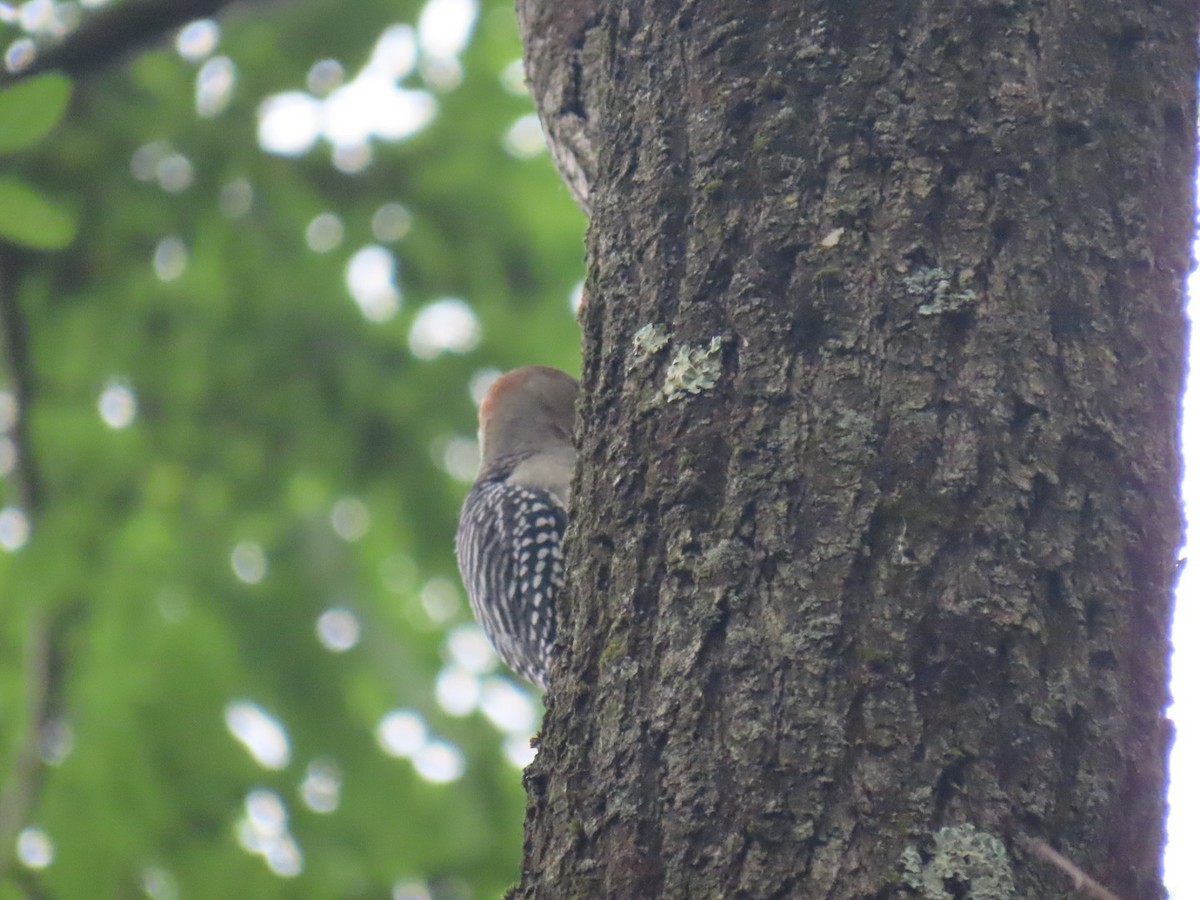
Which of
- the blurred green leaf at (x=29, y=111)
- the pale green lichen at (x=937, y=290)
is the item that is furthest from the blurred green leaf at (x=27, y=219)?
the pale green lichen at (x=937, y=290)

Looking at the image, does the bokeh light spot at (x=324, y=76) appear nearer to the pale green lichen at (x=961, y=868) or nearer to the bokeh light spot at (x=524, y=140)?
the bokeh light spot at (x=524, y=140)

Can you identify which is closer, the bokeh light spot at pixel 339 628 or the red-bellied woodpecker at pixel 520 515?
the red-bellied woodpecker at pixel 520 515

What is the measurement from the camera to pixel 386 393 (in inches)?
259

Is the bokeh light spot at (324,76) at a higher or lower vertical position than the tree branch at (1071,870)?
higher


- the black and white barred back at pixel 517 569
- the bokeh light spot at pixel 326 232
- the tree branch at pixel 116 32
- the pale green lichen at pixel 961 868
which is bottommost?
the pale green lichen at pixel 961 868

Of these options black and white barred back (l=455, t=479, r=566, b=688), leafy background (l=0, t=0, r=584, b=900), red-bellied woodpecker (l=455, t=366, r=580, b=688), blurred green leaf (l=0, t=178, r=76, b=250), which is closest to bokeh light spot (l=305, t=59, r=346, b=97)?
leafy background (l=0, t=0, r=584, b=900)

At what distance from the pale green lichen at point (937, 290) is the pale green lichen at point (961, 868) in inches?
27.3

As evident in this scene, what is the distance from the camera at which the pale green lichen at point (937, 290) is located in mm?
1901

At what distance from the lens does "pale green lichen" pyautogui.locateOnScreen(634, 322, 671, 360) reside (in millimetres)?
2055

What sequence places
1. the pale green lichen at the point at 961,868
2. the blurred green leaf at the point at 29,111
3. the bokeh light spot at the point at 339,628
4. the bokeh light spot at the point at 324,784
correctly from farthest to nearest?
the bokeh light spot at the point at 339,628 → the bokeh light spot at the point at 324,784 → the blurred green leaf at the point at 29,111 → the pale green lichen at the point at 961,868

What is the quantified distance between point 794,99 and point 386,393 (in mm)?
4692

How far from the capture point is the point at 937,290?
1.91 m

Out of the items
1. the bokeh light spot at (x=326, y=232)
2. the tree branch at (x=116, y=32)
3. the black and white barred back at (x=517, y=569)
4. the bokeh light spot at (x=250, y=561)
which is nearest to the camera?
the tree branch at (x=116, y=32)

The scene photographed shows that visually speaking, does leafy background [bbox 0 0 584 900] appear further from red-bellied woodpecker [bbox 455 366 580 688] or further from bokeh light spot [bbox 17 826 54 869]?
red-bellied woodpecker [bbox 455 366 580 688]
